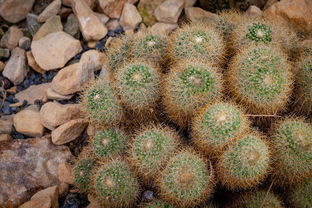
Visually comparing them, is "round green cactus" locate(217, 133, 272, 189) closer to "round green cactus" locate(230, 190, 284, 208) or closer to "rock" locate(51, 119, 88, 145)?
"round green cactus" locate(230, 190, 284, 208)

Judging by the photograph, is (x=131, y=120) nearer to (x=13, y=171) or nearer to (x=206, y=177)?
(x=206, y=177)

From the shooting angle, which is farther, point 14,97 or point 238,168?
point 14,97

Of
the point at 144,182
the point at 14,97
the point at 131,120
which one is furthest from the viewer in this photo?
the point at 14,97

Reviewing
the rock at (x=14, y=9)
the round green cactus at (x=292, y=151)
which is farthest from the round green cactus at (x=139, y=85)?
the rock at (x=14, y=9)

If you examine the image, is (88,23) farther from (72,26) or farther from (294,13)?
(294,13)

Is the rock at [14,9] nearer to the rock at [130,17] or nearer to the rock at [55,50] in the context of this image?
the rock at [55,50]

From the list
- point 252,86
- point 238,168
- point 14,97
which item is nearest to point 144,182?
point 238,168

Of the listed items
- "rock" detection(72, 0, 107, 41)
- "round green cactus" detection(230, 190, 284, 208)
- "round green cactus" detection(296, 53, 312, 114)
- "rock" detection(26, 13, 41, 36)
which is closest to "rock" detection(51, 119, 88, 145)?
"rock" detection(72, 0, 107, 41)
